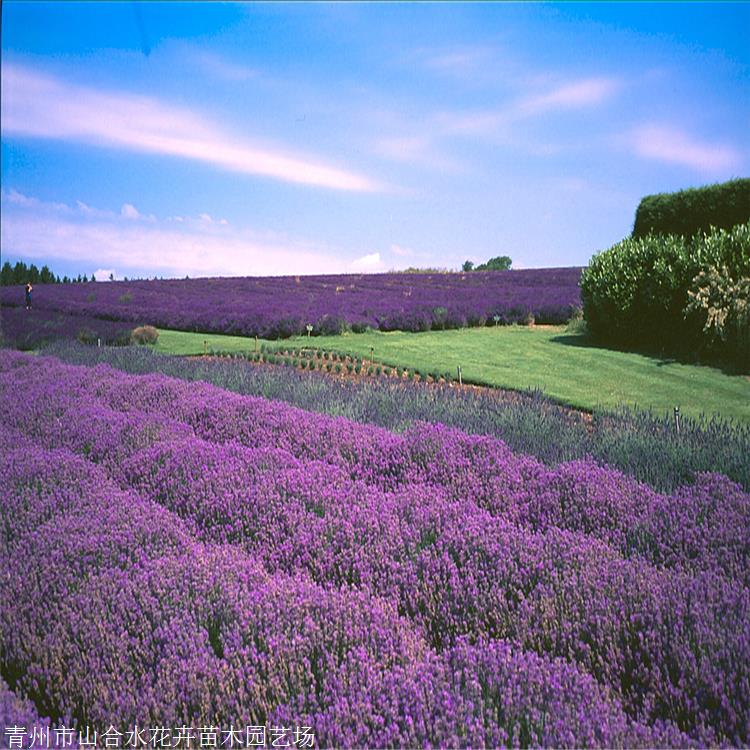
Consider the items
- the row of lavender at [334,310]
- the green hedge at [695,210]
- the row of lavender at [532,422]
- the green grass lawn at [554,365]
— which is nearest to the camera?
the row of lavender at [532,422]

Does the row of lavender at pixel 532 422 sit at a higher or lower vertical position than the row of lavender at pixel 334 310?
lower

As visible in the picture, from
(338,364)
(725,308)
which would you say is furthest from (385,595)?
(725,308)

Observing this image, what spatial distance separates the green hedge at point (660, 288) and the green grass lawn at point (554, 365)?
0.89 m

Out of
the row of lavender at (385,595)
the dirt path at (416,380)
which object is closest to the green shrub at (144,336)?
the dirt path at (416,380)

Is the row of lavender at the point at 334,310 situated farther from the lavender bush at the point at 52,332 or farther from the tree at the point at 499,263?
the tree at the point at 499,263

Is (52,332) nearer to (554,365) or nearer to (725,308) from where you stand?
(554,365)

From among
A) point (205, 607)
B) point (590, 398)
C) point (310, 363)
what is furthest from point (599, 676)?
point (310, 363)

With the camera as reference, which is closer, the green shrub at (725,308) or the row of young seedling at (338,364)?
the row of young seedling at (338,364)

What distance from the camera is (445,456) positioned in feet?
13.3

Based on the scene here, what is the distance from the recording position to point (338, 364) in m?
11.5

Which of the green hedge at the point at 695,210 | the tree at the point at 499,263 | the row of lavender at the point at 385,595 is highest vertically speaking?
the tree at the point at 499,263

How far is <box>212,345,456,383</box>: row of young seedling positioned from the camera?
10.4 meters

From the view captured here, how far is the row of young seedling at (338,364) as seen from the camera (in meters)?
10.4

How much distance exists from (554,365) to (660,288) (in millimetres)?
3290
